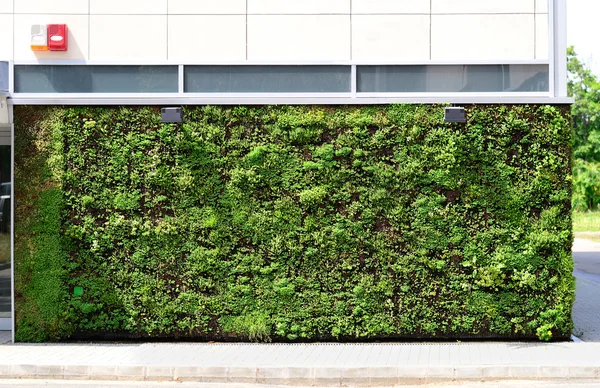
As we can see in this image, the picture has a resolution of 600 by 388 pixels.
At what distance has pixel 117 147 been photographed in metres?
10.5

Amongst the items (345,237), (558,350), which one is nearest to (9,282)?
(345,237)

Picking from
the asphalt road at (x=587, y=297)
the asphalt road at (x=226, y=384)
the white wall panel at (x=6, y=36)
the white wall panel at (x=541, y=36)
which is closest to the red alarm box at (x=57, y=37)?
the white wall panel at (x=6, y=36)

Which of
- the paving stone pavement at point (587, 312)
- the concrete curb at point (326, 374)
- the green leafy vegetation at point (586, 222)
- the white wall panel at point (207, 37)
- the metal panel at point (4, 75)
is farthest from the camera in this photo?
the green leafy vegetation at point (586, 222)

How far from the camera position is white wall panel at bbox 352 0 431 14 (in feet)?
34.0

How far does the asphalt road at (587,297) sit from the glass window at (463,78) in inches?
156

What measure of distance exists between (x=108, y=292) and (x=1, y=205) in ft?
8.52

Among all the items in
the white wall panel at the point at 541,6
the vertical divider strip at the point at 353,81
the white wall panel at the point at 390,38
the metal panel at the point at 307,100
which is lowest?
the metal panel at the point at 307,100

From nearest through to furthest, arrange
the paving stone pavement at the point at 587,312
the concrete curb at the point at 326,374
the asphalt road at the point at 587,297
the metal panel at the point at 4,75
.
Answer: the concrete curb at the point at 326,374
the metal panel at the point at 4,75
the paving stone pavement at the point at 587,312
the asphalt road at the point at 587,297

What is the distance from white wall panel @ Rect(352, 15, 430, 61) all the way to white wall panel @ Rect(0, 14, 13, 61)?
5.09 meters

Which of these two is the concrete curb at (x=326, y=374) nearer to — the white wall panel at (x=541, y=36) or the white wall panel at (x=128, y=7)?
the white wall panel at (x=541, y=36)

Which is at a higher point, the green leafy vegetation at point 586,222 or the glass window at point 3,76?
the glass window at point 3,76

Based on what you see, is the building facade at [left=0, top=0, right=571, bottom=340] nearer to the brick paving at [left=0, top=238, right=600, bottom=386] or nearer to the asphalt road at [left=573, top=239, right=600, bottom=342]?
the brick paving at [left=0, top=238, right=600, bottom=386]

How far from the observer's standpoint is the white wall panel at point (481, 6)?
10.4 m

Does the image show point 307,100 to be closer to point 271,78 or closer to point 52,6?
point 271,78
